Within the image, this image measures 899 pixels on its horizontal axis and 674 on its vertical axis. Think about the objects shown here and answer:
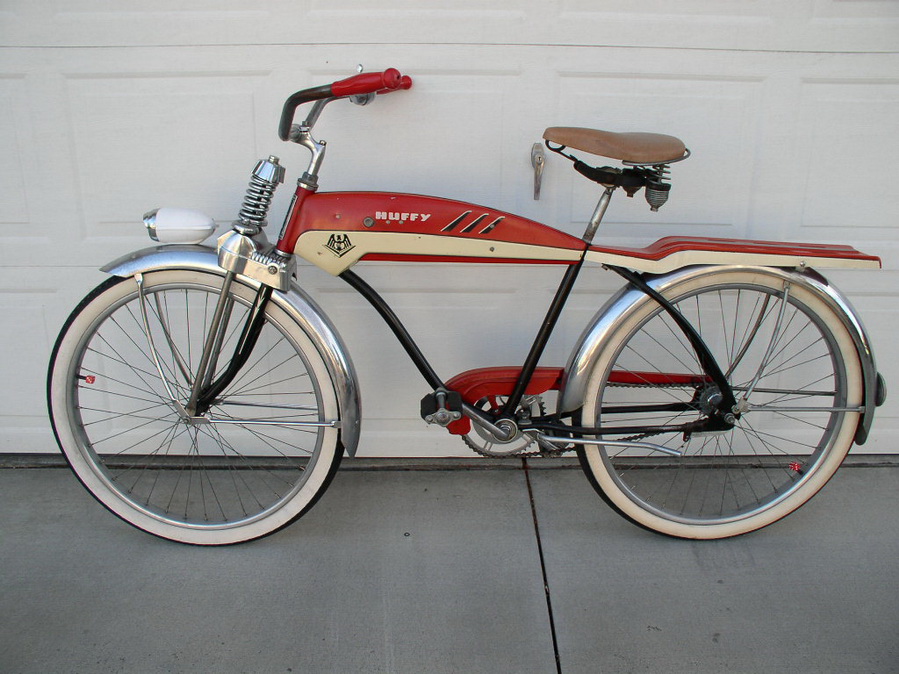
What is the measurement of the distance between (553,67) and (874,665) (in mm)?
1936

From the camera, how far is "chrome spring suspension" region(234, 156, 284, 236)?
179 centimetres

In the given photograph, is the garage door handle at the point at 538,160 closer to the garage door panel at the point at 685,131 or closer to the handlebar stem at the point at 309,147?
the garage door panel at the point at 685,131

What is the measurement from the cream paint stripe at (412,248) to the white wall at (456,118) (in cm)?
46

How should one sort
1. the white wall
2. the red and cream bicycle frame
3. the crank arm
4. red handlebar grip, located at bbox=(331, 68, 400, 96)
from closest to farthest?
red handlebar grip, located at bbox=(331, 68, 400, 96), the red and cream bicycle frame, the crank arm, the white wall

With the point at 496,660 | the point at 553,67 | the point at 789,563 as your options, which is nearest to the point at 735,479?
the point at 789,563

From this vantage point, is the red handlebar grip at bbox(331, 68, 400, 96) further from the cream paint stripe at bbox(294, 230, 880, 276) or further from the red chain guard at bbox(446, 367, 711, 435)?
the red chain guard at bbox(446, 367, 711, 435)

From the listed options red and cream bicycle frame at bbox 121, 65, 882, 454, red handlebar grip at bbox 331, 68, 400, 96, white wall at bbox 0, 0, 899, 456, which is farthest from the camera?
white wall at bbox 0, 0, 899, 456

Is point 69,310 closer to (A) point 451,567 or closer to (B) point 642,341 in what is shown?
(A) point 451,567

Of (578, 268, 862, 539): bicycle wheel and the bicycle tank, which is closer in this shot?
the bicycle tank

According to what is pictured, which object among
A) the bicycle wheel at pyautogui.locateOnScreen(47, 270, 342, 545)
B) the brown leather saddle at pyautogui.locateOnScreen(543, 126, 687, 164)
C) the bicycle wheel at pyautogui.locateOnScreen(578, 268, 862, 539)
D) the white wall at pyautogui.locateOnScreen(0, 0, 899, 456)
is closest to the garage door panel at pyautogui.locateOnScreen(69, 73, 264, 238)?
the white wall at pyautogui.locateOnScreen(0, 0, 899, 456)

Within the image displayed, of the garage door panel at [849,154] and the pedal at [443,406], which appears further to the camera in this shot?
the garage door panel at [849,154]

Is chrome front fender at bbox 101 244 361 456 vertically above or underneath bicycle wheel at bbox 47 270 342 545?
above

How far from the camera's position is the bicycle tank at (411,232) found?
1789 mm

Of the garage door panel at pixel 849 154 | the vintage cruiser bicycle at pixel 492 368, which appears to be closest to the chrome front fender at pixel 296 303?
the vintage cruiser bicycle at pixel 492 368
